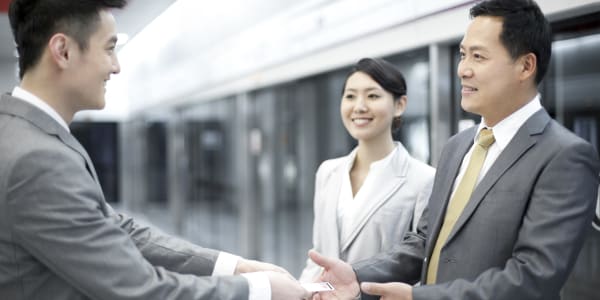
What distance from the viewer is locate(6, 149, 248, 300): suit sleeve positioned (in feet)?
4.93

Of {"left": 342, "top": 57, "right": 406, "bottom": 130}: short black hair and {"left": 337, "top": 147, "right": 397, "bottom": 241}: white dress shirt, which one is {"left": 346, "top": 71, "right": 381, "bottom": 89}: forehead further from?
{"left": 337, "top": 147, "right": 397, "bottom": 241}: white dress shirt

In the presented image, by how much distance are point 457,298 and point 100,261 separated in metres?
1.10

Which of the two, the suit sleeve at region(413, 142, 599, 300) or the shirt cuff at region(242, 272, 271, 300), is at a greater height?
the suit sleeve at region(413, 142, 599, 300)

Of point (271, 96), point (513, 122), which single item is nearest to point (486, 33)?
point (513, 122)

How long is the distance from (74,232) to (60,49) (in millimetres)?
538

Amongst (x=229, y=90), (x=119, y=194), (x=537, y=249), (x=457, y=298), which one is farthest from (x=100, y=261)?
(x=119, y=194)

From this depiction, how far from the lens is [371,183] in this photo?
2748 millimetres

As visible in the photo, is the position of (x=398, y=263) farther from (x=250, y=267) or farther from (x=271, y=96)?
(x=271, y=96)

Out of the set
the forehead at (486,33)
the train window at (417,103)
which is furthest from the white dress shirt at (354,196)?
the train window at (417,103)

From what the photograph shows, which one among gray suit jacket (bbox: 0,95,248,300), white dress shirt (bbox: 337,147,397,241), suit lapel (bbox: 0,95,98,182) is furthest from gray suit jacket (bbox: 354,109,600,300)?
suit lapel (bbox: 0,95,98,182)

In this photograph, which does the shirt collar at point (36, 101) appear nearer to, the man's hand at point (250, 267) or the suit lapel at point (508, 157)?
the man's hand at point (250, 267)

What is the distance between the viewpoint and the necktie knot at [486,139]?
210cm

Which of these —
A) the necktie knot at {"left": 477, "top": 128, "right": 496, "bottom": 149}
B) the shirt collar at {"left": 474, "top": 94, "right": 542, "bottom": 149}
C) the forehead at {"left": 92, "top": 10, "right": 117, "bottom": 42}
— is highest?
the forehead at {"left": 92, "top": 10, "right": 117, "bottom": 42}

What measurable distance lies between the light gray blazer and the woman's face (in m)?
0.15
